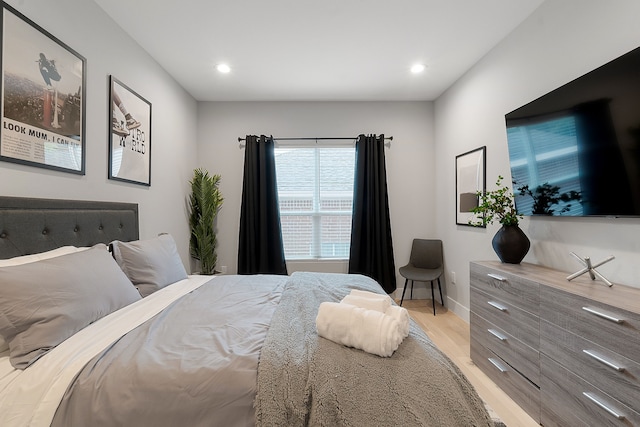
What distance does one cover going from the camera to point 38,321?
1.12 meters

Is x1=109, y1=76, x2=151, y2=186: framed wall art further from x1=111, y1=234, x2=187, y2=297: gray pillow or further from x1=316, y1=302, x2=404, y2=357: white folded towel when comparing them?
x1=316, y1=302, x2=404, y2=357: white folded towel

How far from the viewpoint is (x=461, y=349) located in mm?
2570

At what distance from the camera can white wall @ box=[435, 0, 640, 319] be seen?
1.61 metres

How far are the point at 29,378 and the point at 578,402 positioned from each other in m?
2.33

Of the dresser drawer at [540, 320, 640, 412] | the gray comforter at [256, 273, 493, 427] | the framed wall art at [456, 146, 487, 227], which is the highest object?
the framed wall art at [456, 146, 487, 227]

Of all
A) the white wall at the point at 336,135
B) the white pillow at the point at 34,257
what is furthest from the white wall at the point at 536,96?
the white pillow at the point at 34,257

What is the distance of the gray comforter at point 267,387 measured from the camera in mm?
897

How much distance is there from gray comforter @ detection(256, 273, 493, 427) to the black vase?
1382mm

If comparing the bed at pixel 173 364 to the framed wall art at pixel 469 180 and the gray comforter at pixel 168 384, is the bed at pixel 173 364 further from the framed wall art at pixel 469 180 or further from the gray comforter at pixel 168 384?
the framed wall art at pixel 469 180

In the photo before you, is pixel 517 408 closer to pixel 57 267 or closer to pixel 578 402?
pixel 578 402

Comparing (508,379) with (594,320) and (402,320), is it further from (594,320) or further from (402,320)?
(402,320)

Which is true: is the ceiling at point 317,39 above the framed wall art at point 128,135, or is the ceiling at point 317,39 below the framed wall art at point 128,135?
above

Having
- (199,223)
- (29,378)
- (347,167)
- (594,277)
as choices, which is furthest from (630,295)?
(199,223)

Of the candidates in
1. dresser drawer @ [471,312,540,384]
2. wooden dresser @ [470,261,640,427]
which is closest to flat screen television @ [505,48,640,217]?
wooden dresser @ [470,261,640,427]
